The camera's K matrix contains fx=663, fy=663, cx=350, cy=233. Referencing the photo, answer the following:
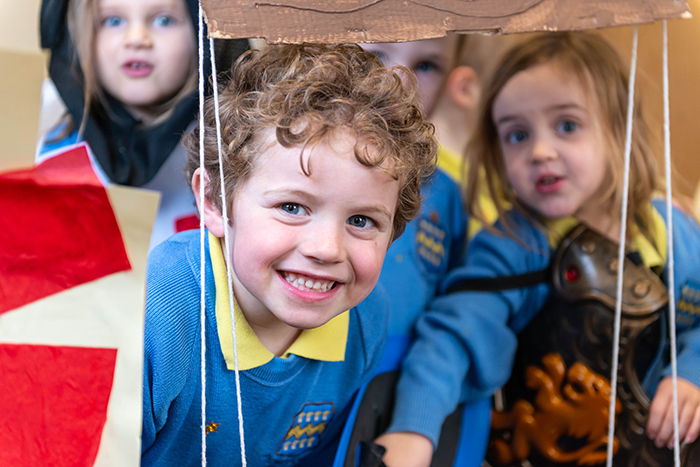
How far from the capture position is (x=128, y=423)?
641 mm

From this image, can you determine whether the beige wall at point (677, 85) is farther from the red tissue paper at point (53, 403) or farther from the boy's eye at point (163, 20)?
the red tissue paper at point (53, 403)

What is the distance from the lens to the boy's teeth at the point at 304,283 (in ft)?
2.35

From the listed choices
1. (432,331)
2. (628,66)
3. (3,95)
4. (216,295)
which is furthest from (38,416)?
(628,66)

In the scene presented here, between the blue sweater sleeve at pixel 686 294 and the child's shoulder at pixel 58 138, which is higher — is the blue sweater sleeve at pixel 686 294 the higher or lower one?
the lower one

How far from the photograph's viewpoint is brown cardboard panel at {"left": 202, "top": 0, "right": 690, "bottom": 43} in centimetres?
63

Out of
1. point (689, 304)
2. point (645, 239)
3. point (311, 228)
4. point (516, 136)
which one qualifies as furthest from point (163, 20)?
point (689, 304)

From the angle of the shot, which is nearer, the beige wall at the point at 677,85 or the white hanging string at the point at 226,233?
the white hanging string at the point at 226,233

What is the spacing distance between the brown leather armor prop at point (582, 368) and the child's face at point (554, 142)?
0.23 feet

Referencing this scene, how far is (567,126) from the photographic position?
114 centimetres

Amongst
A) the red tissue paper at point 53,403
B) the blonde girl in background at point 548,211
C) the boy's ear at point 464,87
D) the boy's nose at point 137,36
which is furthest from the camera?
the boy's ear at point 464,87

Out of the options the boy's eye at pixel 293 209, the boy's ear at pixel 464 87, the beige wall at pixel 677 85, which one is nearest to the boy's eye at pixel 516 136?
the boy's ear at pixel 464 87

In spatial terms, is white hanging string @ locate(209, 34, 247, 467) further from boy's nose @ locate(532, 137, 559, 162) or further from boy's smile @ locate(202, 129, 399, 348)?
boy's nose @ locate(532, 137, 559, 162)

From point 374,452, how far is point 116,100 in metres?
0.66

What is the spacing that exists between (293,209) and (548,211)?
63cm
